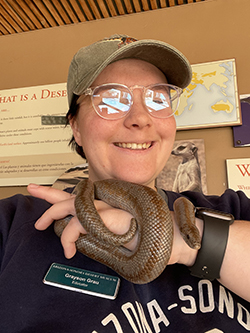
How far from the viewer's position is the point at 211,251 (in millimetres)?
684

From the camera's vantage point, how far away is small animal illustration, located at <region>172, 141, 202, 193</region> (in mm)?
1922

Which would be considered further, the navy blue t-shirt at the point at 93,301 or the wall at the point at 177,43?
the wall at the point at 177,43

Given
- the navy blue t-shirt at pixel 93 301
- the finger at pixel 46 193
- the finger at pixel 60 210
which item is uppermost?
the finger at pixel 46 193

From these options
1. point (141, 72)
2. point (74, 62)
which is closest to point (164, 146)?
point (141, 72)

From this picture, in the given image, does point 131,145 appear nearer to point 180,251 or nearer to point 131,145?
point 131,145

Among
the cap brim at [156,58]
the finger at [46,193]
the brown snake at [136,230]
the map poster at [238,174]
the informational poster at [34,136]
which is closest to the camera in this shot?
the brown snake at [136,230]

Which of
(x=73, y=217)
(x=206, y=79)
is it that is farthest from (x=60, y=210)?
(x=206, y=79)

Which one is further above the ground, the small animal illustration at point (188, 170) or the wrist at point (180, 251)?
the small animal illustration at point (188, 170)

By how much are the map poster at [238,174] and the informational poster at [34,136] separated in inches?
45.7

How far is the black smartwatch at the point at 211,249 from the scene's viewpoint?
683mm

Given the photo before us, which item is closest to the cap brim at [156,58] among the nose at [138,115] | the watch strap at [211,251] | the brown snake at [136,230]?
the nose at [138,115]

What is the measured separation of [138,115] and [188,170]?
3.76 ft

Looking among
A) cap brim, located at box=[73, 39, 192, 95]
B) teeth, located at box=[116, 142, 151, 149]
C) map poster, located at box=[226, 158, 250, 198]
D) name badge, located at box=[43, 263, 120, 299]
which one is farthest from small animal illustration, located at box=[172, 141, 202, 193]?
name badge, located at box=[43, 263, 120, 299]

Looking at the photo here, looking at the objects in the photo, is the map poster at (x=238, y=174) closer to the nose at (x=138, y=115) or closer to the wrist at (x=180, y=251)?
the nose at (x=138, y=115)
